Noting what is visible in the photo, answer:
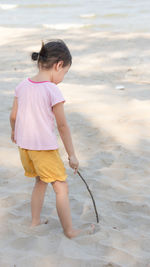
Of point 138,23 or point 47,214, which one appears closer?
point 47,214

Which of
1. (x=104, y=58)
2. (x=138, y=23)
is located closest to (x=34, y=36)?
(x=104, y=58)

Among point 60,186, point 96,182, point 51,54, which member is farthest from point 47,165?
point 96,182

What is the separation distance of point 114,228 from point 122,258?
374 millimetres

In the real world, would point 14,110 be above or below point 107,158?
above

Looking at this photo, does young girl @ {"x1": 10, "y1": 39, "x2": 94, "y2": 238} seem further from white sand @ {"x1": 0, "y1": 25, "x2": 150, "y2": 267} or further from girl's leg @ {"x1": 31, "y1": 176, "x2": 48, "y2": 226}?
white sand @ {"x1": 0, "y1": 25, "x2": 150, "y2": 267}

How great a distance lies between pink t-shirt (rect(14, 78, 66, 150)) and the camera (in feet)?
8.32

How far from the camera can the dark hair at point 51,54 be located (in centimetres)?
256

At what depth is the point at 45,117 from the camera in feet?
8.49

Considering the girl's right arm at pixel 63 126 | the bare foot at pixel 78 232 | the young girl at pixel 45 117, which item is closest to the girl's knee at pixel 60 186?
the young girl at pixel 45 117

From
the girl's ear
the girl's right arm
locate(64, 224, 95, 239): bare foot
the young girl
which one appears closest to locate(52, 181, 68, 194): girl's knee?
the young girl

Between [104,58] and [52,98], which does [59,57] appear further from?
[104,58]

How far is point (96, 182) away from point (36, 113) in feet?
4.14

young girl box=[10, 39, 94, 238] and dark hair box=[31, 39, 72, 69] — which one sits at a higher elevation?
dark hair box=[31, 39, 72, 69]

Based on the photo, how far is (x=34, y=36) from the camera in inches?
445
